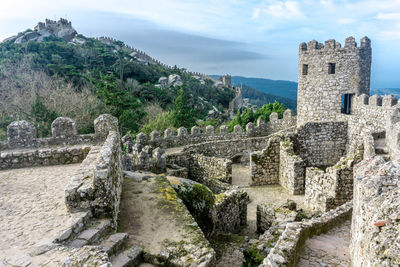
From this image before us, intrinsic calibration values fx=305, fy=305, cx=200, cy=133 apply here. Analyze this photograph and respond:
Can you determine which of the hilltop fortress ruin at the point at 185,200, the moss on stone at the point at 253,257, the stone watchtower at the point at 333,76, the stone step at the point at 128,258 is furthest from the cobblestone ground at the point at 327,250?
the stone watchtower at the point at 333,76

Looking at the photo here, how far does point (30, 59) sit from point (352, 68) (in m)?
36.1

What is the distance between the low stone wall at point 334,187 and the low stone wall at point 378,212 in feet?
13.5

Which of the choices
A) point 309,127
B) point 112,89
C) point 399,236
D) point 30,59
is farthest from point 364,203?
point 30,59

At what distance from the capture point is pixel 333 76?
14258 millimetres

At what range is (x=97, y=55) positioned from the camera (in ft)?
160

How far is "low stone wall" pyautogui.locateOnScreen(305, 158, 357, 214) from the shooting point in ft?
25.2

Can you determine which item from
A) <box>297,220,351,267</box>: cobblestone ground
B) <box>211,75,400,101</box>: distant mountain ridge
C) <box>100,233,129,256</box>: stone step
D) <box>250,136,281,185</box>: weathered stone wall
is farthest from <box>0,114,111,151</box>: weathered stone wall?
<box>211,75,400,101</box>: distant mountain ridge

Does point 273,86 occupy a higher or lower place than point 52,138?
A: higher

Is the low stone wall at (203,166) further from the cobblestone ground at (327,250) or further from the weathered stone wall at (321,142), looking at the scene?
the cobblestone ground at (327,250)

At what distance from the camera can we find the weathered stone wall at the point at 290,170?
959 centimetres

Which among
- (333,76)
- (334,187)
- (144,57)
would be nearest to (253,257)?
(334,187)

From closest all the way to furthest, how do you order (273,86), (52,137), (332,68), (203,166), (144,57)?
(52,137) → (203,166) → (332,68) → (144,57) → (273,86)

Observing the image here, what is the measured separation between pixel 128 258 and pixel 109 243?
29 centimetres

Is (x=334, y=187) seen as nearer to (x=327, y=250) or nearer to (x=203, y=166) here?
(x=327, y=250)
